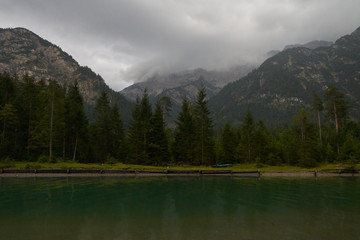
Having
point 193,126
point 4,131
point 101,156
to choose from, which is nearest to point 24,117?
point 4,131

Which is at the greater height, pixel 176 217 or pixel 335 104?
pixel 335 104

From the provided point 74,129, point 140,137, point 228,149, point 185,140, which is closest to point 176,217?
point 140,137

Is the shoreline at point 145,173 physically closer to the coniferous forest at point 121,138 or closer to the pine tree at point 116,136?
the coniferous forest at point 121,138

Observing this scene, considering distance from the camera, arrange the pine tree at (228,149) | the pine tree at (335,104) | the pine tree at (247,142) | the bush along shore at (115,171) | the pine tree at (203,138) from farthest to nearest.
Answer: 1. the pine tree at (335,104)
2. the pine tree at (228,149)
3. the pine tree at (247,142)
4. the pine tree at (203,138)
5. the bush along shore at (115,171)

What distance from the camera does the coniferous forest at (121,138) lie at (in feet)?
176

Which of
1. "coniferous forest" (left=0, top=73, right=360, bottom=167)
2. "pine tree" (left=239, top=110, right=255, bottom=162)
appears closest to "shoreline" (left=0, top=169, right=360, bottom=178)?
"coniferous forest" (left=0, top=73, right=360, bottom=167)

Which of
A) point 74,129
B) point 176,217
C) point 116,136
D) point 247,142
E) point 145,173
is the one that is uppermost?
point 74,129

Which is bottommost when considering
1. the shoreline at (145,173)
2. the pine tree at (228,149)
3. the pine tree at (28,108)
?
the shoreline at (145,173)

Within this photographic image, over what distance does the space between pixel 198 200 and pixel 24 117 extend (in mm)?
55829

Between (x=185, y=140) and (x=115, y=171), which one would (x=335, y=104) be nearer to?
(x=185, y=140)

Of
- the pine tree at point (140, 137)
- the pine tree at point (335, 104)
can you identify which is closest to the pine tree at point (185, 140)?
the pine tree at point (140, 137)

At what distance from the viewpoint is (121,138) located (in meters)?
67.9

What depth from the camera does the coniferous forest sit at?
5362 centimetres

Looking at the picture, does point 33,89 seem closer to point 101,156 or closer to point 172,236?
point 101,156
